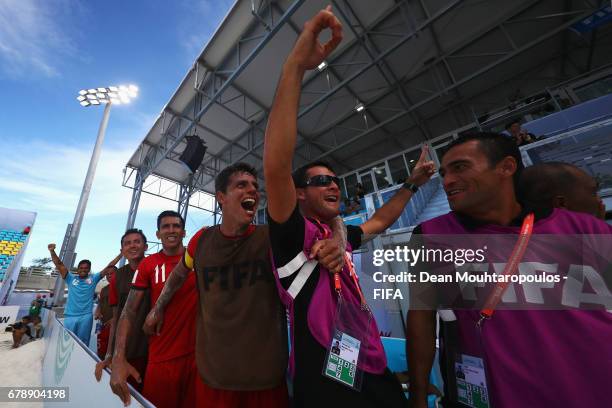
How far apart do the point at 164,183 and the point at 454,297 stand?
17.7 meters

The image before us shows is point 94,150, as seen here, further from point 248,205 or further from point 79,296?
point 248,205

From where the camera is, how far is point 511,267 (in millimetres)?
1081

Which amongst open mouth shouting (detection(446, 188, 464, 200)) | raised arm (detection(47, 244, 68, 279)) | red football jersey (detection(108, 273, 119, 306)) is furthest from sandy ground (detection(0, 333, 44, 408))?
open mouth shouting (detection(446, 188, 464, 200))

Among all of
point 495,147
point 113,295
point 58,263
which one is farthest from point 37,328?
point 495,147

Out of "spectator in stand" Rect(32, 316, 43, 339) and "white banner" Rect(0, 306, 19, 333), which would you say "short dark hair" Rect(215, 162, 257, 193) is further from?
"white banner" Rect(0, 306, 19, 333)

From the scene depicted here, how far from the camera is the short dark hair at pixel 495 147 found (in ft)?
4.35

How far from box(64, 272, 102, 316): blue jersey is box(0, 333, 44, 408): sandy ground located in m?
1.48

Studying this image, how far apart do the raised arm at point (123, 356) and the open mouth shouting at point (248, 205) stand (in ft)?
4.68

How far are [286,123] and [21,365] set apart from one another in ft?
33.3

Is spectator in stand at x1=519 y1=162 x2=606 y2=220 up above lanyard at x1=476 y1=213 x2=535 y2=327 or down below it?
above

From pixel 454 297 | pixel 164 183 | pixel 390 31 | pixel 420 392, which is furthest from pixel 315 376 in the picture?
pixel 164 183

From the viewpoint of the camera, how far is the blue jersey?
17.7 feet

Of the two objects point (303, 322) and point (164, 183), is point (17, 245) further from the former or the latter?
point (303, 322)

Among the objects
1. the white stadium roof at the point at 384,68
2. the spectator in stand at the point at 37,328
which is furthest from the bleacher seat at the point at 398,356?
the spectator in stand at the point at 37,328
